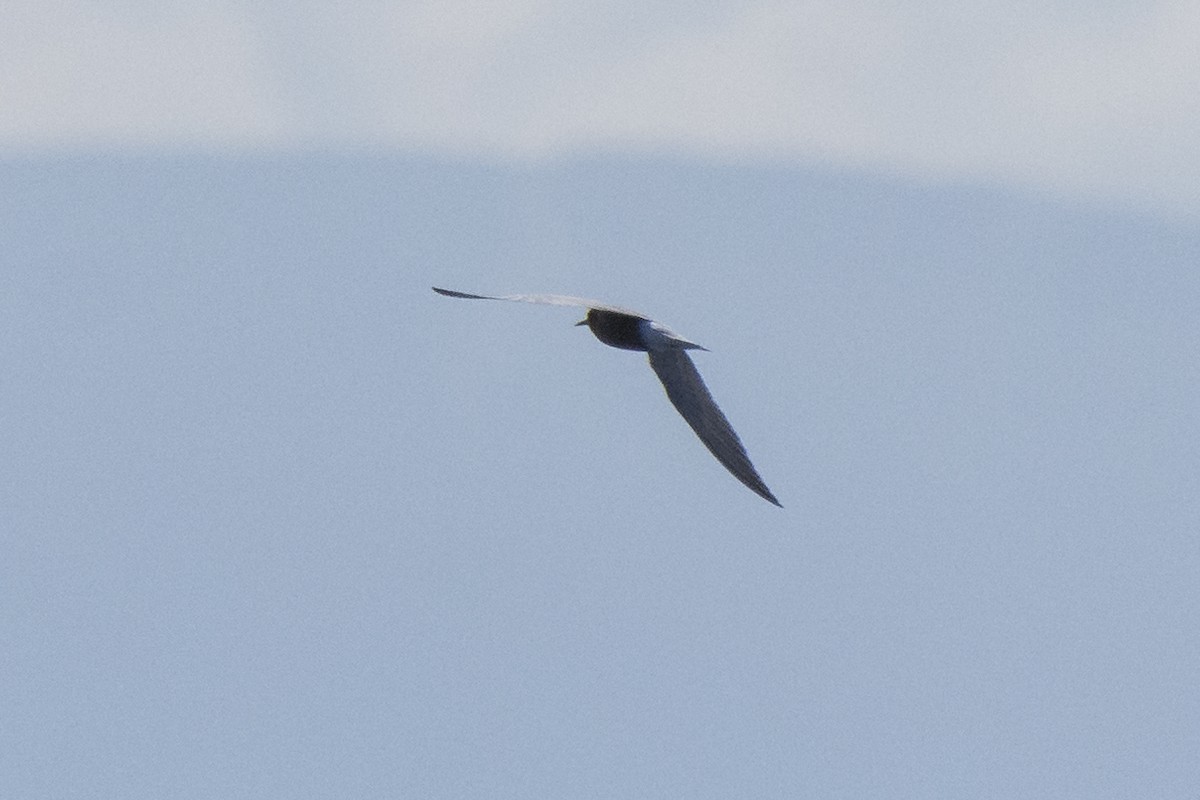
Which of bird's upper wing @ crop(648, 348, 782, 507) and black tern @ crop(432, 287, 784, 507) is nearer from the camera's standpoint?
black tern @ crop(432, 287, 784, 507)

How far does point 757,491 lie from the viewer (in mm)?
21078

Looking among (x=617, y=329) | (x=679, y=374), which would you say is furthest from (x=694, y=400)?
(x=617, y=329)

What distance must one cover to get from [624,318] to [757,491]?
2693 mm

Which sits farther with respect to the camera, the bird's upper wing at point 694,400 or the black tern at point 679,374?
the bird's upper wing at point 694,400

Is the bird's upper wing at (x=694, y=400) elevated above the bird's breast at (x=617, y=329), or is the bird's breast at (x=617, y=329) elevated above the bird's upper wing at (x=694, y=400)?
the bird's breast at (x=617, y=329)

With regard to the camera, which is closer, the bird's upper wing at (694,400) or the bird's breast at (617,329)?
the bird's breast at (617,329)

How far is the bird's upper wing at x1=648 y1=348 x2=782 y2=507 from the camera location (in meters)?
22.4

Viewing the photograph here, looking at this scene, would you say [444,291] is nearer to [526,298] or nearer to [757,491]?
[526,298]

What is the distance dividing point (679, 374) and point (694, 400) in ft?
1.32

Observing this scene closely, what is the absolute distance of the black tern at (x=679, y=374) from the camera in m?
20.7

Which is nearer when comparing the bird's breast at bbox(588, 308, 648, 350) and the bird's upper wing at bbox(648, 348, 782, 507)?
the bird's breast at bbox(588, 308, 648, 350)

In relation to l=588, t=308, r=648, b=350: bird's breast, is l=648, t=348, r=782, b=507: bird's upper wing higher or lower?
lower

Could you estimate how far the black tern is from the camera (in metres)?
20.7

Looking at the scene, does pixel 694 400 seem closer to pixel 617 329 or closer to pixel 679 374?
pixel 679 374
